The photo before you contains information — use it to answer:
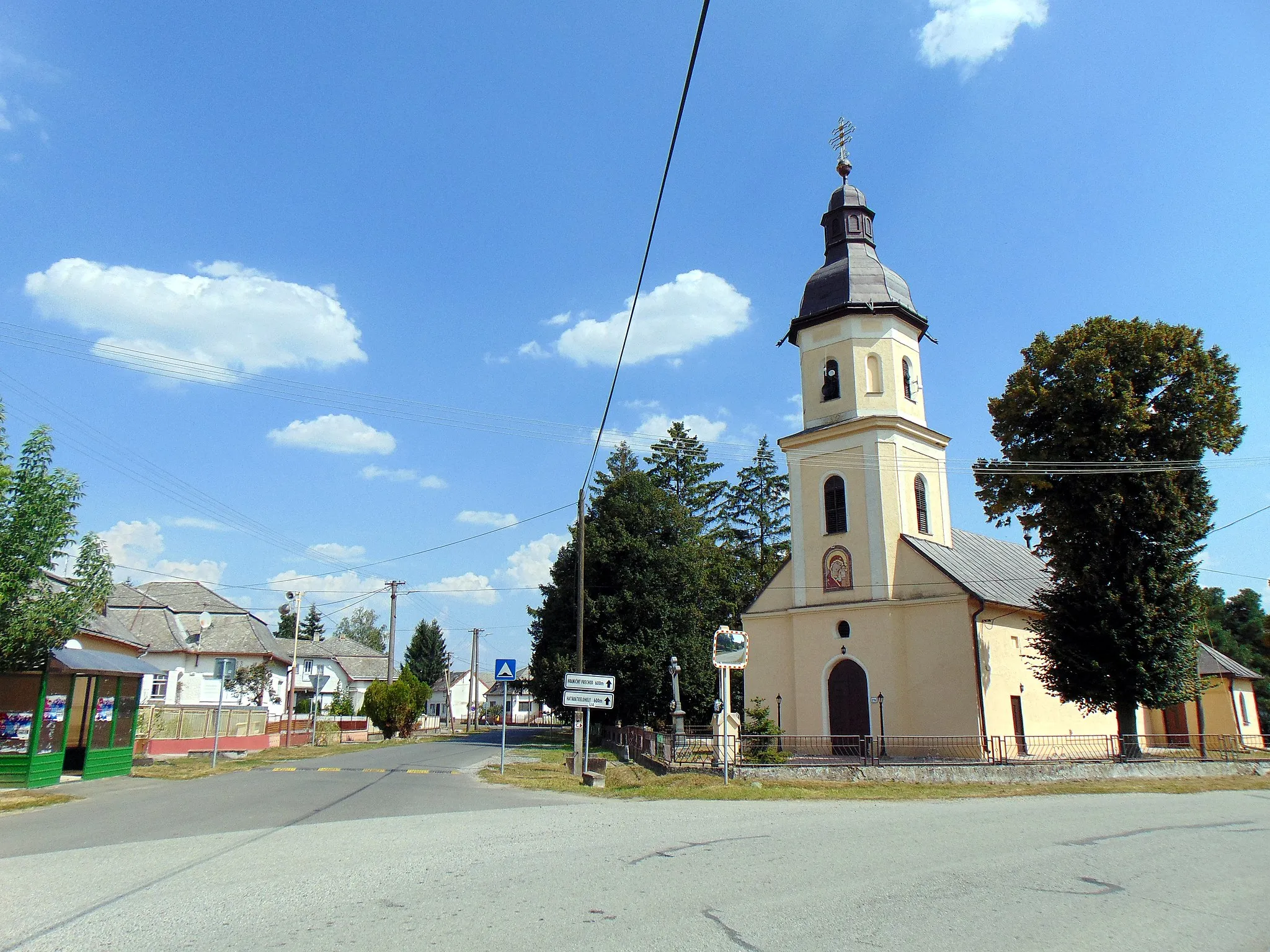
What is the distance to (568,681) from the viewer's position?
68.1ft

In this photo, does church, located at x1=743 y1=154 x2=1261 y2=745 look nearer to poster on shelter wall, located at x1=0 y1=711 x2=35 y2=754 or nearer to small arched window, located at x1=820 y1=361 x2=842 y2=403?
small arched window, located at x1=820 y1=361 x2=842 y2=403

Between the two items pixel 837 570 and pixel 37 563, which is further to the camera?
pixel 837 570

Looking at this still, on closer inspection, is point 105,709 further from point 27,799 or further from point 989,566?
point 989,566

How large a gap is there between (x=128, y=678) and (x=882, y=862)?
19.5 m

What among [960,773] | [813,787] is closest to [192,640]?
[813,787]

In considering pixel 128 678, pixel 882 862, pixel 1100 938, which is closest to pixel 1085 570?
pixel 882 862

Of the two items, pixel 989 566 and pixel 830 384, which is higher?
pixel 830 384

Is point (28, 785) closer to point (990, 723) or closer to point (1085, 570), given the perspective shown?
point (990, 723)

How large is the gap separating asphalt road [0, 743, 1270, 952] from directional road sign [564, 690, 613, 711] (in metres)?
5.44

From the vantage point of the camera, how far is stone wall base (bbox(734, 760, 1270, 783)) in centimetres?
1923

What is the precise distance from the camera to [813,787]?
1842cm

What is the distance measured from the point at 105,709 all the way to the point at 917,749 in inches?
833

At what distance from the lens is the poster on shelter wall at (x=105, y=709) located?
2025 centimetres

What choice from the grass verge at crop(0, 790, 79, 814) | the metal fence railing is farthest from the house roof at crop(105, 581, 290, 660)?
the metal fence railing
